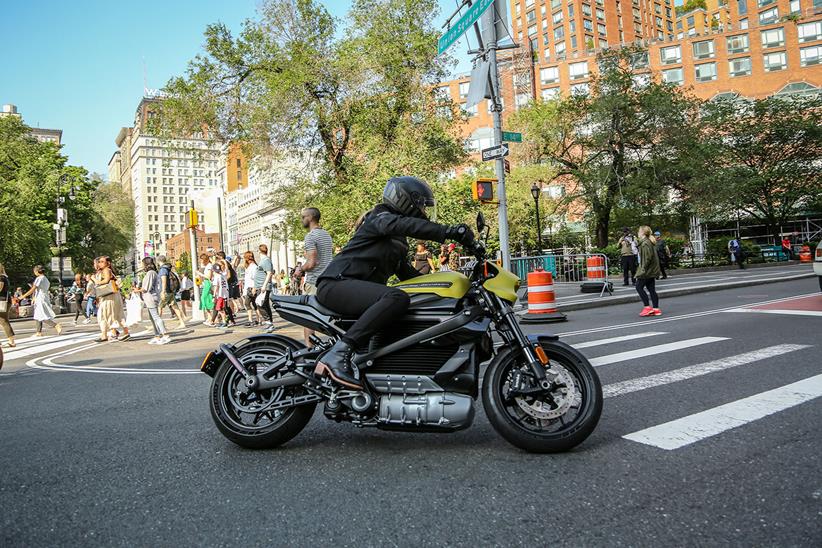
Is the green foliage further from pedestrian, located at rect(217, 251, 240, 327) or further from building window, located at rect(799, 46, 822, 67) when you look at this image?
building window, located at rect(799, 46, 822, 67)

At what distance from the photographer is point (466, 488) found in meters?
2.90

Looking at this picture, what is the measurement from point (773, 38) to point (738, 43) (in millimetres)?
3215

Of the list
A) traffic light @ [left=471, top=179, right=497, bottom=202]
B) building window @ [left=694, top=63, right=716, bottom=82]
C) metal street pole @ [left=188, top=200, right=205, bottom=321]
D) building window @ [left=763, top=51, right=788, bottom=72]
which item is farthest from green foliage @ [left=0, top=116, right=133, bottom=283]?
building window @ [left=763, top=51, right=788, bottom=72]

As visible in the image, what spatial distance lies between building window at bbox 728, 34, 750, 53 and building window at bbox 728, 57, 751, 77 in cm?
100

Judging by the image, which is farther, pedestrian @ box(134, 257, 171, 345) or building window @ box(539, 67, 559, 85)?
building window @ box(539, 67, 559, 85)

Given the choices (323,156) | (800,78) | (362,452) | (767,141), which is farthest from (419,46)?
(800,78)

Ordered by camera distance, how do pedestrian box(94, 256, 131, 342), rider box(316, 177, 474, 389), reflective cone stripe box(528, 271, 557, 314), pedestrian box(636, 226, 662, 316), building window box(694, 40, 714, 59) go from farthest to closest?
building window box(694, 40, 714, 59), pedestrian box(94, 256, 131, 342), pedestrian box(636, 226, 662, 316), reflective cone stripe box(528, 271, 557, 314), rider box(316, 177, 474, 389)

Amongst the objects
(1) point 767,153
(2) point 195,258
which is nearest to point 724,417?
(2) point 195,258

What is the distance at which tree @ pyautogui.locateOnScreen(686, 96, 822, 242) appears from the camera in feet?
120

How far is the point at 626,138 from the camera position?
3594cm

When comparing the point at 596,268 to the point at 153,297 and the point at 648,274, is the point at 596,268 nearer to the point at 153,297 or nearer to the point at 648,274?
the point at 648,274

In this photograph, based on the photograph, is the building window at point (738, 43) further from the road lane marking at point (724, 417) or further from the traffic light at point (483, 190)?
the road lane marking at point (724, 417)

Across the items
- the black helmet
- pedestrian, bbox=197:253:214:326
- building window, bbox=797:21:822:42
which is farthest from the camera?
building window, bbox=797:21:822:42

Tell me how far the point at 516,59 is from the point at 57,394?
70546mm
